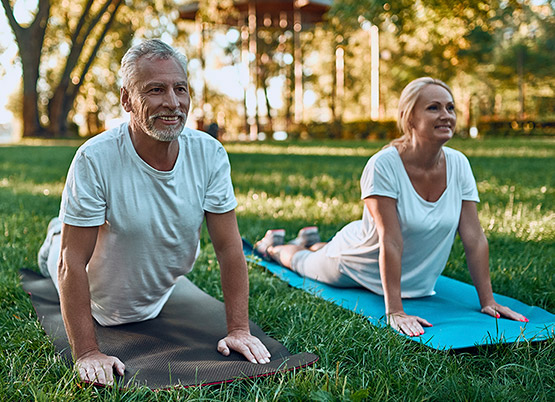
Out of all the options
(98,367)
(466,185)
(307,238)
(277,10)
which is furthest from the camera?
(277,10)

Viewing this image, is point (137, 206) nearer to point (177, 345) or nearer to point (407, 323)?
point (177, 345)

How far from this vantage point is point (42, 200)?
741 centimetres

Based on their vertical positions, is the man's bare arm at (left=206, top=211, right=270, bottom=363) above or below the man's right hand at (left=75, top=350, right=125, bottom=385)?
above

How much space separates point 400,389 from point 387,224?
49.3 inches

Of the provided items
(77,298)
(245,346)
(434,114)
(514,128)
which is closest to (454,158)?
(434,114)

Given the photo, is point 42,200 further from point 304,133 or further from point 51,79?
point 51,79

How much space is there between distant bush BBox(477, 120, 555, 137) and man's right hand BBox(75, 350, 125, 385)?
3061 centimetres

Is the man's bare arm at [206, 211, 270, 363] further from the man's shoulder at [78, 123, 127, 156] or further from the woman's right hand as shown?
the woman's right hand

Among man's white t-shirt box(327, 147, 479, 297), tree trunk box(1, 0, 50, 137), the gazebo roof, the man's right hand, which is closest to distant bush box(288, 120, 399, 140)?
the gazebo roof

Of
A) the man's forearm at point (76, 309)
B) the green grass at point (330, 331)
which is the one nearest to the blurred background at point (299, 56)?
the green grass at point (330, 331)

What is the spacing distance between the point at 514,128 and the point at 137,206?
30856 millimetres

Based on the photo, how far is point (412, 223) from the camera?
3596 millimetres

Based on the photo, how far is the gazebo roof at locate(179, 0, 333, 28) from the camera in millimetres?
25656

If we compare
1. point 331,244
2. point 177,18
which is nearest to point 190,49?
point 177,18
